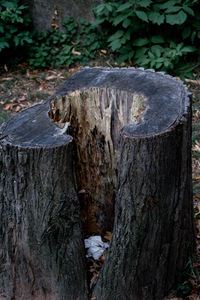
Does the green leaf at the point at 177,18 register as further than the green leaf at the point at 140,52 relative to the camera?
No

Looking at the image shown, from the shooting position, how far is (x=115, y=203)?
248 centimetres

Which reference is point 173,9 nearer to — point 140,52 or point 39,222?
point 140,52

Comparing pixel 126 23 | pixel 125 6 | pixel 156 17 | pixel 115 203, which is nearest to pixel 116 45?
pixel 126 23

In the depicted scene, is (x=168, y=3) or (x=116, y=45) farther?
(x=116, y=45)

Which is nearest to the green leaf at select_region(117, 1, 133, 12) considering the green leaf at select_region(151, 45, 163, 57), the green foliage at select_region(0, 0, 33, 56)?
the green leaf at select_region(151, 45, 163, 57)

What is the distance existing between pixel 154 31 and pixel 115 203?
4.34 m

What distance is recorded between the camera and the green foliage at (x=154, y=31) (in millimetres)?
5516

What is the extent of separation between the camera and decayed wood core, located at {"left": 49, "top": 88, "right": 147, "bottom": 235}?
284 cm

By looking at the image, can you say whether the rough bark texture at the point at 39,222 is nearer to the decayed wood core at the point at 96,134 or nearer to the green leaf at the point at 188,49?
the decayed wood core at the point at 96,134

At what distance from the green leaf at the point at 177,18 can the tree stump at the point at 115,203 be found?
2.96 meters

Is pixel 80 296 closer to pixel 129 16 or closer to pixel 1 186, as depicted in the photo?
pixel 1 186

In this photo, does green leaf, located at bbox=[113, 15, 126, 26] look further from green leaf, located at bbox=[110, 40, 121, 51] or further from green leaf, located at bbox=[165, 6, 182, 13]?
green leaf, located at bbox=[165, 6, 182, 13]

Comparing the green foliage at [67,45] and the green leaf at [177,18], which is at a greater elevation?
the green leaf at [177,18]

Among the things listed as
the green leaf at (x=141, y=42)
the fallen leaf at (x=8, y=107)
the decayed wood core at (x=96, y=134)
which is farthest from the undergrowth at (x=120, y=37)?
the decayed wood core at (x=96, y=134)
